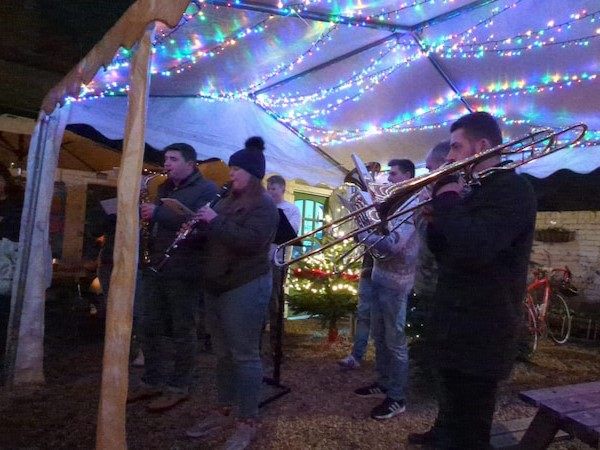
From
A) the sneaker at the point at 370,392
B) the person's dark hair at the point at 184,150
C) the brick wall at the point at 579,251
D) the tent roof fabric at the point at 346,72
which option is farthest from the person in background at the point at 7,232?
the brick wall at the point at 579,251

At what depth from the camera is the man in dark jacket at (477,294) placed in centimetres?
159

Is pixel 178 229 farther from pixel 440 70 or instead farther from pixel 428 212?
pixel 440 70

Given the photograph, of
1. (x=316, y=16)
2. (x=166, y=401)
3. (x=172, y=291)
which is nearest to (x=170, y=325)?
(x=172, y=291)

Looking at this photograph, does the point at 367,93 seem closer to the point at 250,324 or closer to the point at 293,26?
the point at 293,26

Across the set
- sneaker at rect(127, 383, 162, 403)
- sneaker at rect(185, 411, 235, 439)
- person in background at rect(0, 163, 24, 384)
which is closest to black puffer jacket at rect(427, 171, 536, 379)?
sneaker at rect(185, 411, 235, 439)

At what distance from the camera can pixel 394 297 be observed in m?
3.29

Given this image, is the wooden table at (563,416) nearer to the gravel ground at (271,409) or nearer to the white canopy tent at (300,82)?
the gravel ground at (271,409)

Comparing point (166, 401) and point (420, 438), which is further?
point (166, 401)

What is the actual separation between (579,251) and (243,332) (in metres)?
8.05

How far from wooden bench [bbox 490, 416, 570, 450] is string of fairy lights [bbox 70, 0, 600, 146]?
309 cm

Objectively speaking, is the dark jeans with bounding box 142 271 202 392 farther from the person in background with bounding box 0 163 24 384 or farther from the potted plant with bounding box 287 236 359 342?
the potted plant with bounding box 287 236 359 342

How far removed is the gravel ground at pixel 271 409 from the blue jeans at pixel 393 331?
0.91 ft

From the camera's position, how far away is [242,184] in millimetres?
2814

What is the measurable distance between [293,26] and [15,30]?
2689 millimetres
